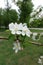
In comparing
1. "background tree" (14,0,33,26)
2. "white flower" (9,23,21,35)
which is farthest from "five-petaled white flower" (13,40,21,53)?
"background tree" (14,0,33,26)

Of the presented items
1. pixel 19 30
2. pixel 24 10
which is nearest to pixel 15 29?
pixel 19 30

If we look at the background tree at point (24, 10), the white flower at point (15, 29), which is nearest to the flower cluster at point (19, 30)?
the white flower at point (15, 29)

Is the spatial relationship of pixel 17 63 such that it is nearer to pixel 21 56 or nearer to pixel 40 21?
pixel 21 56

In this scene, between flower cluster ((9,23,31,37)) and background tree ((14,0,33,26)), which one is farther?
background tree ((14,0,33,26))

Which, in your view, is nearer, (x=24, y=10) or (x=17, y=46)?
(x=17, y=46)

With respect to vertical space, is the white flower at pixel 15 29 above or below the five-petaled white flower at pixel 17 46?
above

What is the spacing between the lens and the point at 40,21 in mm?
1155

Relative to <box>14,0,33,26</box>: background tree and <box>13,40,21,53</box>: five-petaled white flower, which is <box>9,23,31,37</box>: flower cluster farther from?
<box>14,0,33,26</box>: background tree

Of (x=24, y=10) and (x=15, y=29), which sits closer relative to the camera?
(x=15, y=29)

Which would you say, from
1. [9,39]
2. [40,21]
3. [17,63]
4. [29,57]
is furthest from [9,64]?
[9,39]

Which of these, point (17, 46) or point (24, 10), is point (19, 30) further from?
point (24, 10)

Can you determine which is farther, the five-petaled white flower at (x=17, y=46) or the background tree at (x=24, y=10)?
the background tree at (x=24, y=10)

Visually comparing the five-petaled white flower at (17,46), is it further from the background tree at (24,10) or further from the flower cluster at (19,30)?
the background tree at (24,10)

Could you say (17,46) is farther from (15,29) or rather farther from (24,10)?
(24,10)
